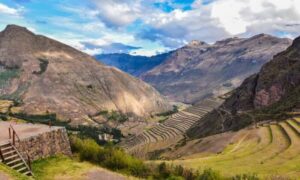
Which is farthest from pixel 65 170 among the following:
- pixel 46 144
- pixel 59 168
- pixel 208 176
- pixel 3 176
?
pixel 208 176

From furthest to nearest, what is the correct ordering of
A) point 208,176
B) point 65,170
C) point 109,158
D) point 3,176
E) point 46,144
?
point 109,158
point 46,144
point 208,176
point 65,170
point 3,176

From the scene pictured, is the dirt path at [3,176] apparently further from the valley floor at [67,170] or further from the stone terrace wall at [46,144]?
the stone terrace wall at [46,144]

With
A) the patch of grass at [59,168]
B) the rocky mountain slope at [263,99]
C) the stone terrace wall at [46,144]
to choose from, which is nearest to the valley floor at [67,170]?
the patch of grass at [59,168]

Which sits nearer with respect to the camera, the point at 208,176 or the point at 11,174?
the point at 11,174

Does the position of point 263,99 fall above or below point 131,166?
above

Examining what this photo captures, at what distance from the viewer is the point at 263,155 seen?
62.2 meters

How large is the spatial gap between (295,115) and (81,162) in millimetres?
69512

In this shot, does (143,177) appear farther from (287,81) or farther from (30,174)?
(287,81)

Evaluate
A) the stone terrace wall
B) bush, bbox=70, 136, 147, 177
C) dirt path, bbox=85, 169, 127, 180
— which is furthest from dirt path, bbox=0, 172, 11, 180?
bush, bbox=70, 136, 147, 177

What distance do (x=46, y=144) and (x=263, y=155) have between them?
39278 mm

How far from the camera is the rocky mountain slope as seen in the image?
114625 millimetres

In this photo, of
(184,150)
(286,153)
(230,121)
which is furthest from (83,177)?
(230,121)

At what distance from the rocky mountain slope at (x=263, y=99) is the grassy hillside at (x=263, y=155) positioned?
25.7m

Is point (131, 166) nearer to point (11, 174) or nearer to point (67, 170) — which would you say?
point (67, 170)
